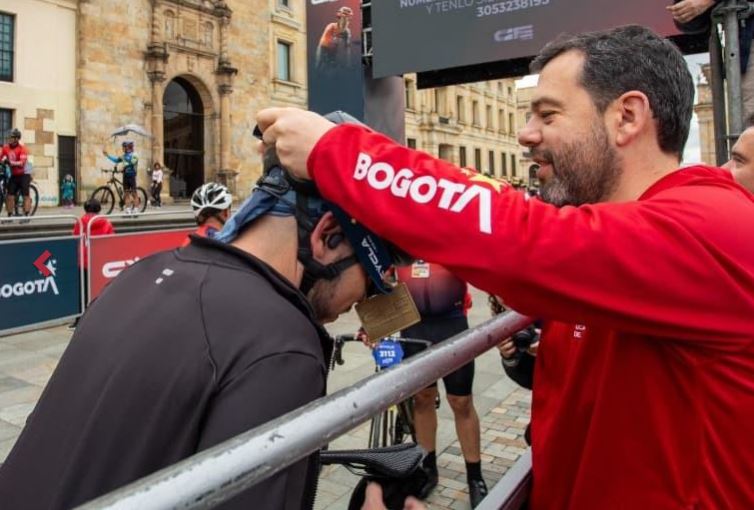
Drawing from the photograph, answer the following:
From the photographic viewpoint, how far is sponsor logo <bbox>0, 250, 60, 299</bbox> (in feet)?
27.1

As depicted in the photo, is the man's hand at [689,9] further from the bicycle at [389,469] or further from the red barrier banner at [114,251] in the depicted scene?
the red barrier banner at [114,251]

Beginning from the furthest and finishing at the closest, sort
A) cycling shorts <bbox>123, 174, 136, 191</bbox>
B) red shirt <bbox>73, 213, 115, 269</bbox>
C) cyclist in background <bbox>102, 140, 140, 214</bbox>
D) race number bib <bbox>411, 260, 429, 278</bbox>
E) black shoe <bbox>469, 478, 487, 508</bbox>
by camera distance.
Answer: cycling shorts <bbox>123, 174, 136, 191</bbox>
cyclist in background <bbox>102, 140, 140, 214</bbox>
red shirt <bbox>73, 213, 115, 269</bbox>
race number bib <bbox>411, 260, 429, 278</bbox>
black shoe <bbox>469, 478, 487, 508</bbox>

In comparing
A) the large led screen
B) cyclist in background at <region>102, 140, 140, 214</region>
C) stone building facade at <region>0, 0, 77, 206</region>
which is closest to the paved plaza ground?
the large led screen

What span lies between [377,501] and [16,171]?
652 inches

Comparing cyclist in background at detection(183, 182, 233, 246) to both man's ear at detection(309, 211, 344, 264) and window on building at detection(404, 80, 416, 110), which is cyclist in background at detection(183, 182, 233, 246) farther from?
window on building at detection(404, 80, 416, 110)

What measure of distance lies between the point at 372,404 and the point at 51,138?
24690 mm

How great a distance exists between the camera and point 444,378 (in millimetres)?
4340

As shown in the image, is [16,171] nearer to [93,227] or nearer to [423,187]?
[93,227]

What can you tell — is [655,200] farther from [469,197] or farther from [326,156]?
[326,156]

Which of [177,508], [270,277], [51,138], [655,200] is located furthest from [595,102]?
[51,138]

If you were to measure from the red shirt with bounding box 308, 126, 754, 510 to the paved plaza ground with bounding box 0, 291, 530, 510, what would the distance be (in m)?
2.93

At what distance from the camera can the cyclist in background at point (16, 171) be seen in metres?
14.7

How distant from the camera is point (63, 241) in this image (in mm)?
8883

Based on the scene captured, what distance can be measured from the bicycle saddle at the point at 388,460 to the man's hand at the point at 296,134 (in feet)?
2.36
